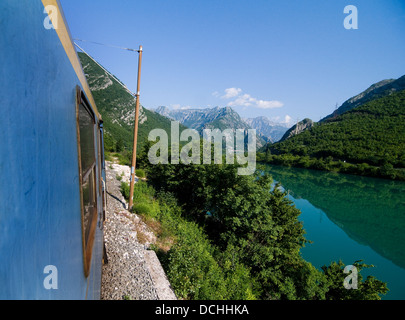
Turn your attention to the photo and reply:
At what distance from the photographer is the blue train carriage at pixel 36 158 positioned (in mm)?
585

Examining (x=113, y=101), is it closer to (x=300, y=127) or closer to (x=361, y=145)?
(x=361, y=145)

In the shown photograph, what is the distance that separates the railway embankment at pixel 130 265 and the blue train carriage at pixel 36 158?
3.81 m

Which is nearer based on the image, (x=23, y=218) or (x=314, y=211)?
(x=23, y=218)

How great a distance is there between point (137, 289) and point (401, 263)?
22.8 meters

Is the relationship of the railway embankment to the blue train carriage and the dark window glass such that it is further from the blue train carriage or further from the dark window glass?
the blue train carriage

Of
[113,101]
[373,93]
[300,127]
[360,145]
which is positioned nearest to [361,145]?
[360,145]

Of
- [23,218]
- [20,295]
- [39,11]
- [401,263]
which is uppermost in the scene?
[39,11]

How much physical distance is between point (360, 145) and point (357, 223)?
4969 cm

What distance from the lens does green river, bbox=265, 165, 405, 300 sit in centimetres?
1600

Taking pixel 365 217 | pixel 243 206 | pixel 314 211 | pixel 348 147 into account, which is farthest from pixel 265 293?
pixel 348 147

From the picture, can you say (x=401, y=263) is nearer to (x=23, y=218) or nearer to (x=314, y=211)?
(x=314, y=211)

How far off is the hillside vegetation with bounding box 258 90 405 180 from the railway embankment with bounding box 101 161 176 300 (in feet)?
195

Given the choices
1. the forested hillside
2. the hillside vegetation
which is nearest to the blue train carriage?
the hillside vegetation

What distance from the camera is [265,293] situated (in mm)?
9789
